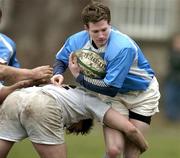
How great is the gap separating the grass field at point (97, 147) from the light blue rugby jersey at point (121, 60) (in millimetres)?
5038

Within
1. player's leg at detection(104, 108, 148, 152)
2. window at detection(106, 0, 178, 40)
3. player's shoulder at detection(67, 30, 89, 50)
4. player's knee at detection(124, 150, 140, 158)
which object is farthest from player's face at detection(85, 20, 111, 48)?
window at detection(106, 0, 178, 40)

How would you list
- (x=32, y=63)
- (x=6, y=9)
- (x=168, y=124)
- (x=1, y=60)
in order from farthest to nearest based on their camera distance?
1. (x=6, y=9)
2. (x=32, y=63)
3. (x=168, y=124)
4. (x=1, y=60)

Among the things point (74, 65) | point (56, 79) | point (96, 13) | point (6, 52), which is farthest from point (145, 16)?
point (96, 13)

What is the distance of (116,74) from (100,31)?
0.42 m

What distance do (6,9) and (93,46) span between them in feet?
54.5

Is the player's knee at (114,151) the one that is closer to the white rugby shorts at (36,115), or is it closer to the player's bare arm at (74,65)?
the white rugby shorts at (36,115)

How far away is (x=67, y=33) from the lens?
2403 centimetres

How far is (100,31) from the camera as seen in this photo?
879 cm

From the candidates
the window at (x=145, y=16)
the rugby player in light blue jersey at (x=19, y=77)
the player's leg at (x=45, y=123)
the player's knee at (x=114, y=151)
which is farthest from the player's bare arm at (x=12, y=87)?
the window at (x=145, y=16)

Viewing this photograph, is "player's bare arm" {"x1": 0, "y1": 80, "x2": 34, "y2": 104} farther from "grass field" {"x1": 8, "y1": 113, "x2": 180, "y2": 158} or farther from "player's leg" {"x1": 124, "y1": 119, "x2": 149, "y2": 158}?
"grass field" {"x1": 8, "y1": 113, "x2": 180, "y2": 158}

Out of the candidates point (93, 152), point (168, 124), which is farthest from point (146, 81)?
point (168, 124)

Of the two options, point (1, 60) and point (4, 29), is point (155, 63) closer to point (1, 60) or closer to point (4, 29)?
point (4, 29)

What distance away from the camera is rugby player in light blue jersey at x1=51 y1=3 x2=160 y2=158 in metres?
8.80

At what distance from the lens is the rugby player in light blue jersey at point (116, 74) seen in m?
8.80
